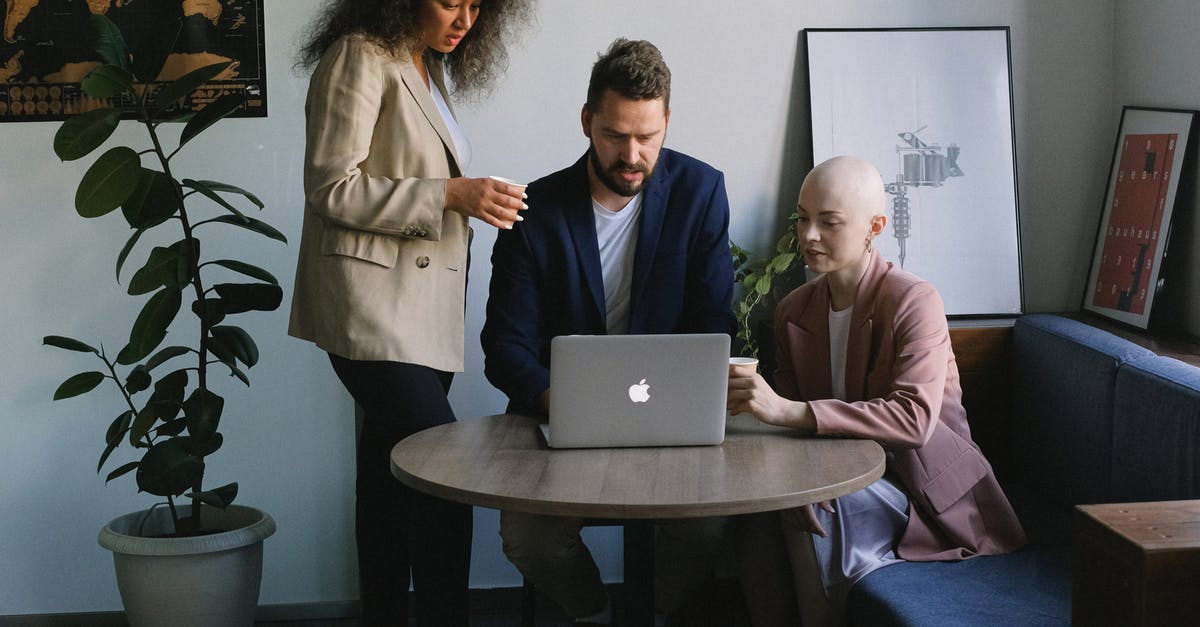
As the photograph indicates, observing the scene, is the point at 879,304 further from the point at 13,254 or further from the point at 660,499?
the point at 13,254

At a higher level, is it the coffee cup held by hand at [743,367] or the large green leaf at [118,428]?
the coffee cup held by hand at [743,367]

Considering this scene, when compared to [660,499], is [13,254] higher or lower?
higher

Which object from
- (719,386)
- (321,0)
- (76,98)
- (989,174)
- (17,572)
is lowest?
(17,572)

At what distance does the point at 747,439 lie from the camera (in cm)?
205

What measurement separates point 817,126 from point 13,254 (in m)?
2.30

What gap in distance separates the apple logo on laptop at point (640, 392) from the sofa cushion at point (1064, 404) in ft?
3.69

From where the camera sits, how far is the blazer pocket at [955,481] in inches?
88.8

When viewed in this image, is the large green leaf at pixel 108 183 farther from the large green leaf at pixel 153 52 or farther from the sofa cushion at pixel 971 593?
the sofa cushion at pixel 971 593

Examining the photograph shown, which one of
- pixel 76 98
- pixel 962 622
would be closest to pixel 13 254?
pixel 76 98

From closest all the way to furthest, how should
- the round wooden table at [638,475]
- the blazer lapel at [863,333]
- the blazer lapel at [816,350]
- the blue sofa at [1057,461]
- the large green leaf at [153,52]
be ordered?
the round wooden table at [638,475]
the blue sofa at [1057,461]
the blazer lapel at [863,333]
the blazer lapel at [816,350]
the large green leaf at [153,52]

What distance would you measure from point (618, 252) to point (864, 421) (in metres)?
0.69

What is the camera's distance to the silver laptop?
6.12 ft

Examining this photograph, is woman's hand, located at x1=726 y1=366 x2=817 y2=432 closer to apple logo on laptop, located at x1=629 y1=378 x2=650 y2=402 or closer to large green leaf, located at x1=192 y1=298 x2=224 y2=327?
apple logo on laptop, located at x1=629 y1=378 x2=650 y2=402

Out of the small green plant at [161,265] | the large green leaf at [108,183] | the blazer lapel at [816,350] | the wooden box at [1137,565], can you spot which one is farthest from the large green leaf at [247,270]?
the wooden box at [1137,565]
